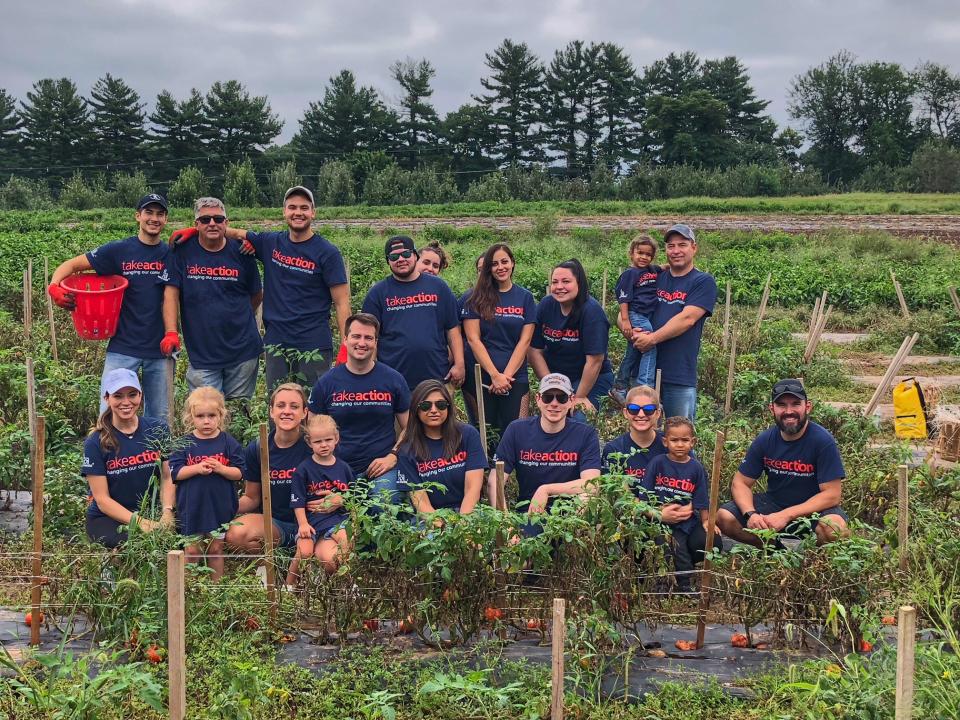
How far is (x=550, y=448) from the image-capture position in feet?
18.6

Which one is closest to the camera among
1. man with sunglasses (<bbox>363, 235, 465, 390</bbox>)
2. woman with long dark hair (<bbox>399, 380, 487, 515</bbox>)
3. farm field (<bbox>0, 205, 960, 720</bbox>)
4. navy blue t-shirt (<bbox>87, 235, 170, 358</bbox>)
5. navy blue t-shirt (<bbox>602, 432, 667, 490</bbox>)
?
farm field (<bbox>0, 205, 960, 720</bbox>)

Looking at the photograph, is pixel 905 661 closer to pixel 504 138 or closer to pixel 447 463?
pixel 447 463

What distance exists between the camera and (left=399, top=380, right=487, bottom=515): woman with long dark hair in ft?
18.0

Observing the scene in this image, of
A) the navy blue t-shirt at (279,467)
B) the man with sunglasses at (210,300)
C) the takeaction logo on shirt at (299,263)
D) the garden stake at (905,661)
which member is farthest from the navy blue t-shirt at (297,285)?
the garden stake at (905,661)

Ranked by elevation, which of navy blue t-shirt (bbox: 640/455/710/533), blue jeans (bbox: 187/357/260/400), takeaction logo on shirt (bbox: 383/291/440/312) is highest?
takeaction logo on shirt (bbox: 383/291/440/312)

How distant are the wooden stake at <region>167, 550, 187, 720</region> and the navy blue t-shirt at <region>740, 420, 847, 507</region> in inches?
131

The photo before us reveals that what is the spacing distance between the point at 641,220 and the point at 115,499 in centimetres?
2387

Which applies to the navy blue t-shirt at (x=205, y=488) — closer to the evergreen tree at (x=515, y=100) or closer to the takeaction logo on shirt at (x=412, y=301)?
the takeaction logo on shirt at (x=412, y=301)

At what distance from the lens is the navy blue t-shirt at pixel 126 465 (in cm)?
539

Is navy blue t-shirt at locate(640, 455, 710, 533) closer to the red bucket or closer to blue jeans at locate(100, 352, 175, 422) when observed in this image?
blue jeans at locate(100, 352, 175, 422)

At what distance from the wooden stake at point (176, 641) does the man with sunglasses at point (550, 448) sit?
1.95m

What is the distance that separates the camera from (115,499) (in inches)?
215

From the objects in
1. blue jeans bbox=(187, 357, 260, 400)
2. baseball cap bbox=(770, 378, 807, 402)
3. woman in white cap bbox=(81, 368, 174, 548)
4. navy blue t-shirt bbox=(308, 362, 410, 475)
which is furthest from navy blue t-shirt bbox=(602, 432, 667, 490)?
blue jeans bbox=(187, 357, 260, 400)

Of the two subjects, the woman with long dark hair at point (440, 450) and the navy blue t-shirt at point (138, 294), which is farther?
the navy blue t-shirt at point (138, 294)
